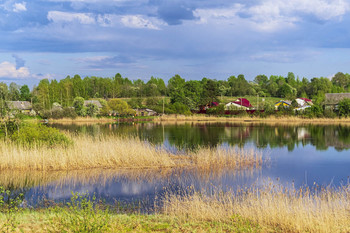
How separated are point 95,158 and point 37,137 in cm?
375

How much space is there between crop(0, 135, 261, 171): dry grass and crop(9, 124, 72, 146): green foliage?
35 cm

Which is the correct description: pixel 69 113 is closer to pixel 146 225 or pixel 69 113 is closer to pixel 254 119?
pixel 254 119

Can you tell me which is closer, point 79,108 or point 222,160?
point 222,160

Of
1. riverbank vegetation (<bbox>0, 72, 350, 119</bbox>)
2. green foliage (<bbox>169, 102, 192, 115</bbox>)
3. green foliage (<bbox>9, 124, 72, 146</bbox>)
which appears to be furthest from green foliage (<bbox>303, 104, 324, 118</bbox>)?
green foliage (<bbox>9, 124, 72, 146</bbox>)

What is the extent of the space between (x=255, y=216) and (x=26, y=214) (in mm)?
6047

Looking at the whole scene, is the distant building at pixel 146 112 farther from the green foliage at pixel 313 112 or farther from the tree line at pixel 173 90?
the green foliage at pixel 313 112

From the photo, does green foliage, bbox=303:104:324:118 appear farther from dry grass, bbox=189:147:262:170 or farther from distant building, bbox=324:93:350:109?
dry grass, bbox=189:147:262:170

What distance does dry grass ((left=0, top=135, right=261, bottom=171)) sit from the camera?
1606cm

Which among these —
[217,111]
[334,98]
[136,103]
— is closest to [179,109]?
[217,111]

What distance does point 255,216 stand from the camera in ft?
27.3

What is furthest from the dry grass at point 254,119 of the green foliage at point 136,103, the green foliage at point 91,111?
the green foliage at point 136,103

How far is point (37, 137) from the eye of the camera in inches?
711

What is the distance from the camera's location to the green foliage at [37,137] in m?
17.7

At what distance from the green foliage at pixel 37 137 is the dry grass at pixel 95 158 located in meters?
0.35
